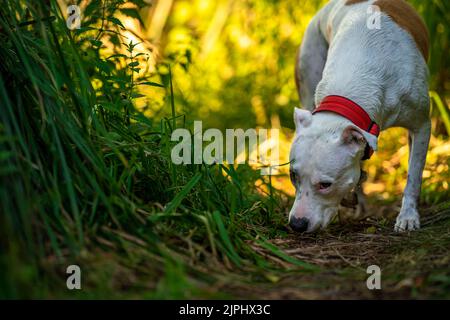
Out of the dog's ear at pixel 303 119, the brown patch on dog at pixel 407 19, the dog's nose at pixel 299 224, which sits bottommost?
the dog's nose at pixel 299 224

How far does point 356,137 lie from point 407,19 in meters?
1.11

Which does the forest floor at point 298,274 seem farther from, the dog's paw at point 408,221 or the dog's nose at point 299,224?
the dog's paw at point 408,221

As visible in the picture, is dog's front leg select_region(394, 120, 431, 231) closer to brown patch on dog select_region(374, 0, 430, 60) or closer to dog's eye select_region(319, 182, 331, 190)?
brown patch on dog select_region(374, 0, 430, 60)

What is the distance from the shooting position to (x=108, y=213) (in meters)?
2.57

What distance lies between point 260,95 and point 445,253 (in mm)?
5056

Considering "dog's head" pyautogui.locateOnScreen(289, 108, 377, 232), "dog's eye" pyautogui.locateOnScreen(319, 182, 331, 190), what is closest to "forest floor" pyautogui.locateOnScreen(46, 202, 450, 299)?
"dog's head" pyautogui.locateOnScreen(289, 108, 377, 232)

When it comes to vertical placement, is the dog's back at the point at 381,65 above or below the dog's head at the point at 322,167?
above

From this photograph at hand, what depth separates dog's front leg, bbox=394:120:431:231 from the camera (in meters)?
3.76

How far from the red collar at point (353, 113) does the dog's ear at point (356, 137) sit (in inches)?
3.6

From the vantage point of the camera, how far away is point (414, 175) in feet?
12.9

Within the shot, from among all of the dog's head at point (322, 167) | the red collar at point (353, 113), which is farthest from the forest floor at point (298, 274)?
the red collar at point (353, 113)

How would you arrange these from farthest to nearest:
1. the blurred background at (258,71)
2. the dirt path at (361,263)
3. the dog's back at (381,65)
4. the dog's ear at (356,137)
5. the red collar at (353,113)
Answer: the blurred background at (258,71)
the dog's back at (381,65)
the red collar at (353,113)
the dog's ear at (356,137)
the dirt path at (361,263)

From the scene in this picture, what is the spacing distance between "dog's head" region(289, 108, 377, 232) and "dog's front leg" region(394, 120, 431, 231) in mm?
566

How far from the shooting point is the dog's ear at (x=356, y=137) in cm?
324
